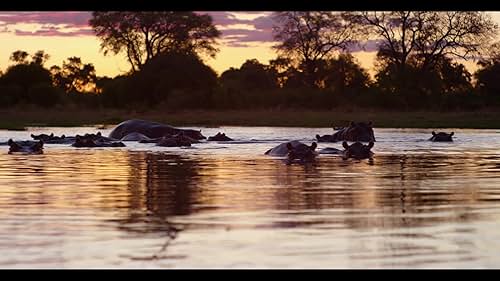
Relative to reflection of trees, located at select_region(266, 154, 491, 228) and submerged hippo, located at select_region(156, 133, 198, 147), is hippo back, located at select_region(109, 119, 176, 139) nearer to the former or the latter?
submerged hippo, located at select_region(156, 133, 198, 147)

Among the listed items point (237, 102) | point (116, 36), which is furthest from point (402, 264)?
point (116, 36)

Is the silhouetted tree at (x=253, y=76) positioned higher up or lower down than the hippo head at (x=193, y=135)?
higher up

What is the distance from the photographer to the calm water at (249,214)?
6434 mm

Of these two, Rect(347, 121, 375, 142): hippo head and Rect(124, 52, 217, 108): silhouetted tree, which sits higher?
Rect(124, 52, 217, 108): silhouetted tree

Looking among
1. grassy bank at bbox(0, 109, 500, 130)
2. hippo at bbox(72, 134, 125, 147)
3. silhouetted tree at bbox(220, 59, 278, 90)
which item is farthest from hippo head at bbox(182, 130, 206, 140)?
silhouetted tree at bbox(220, 59, 278, 90)

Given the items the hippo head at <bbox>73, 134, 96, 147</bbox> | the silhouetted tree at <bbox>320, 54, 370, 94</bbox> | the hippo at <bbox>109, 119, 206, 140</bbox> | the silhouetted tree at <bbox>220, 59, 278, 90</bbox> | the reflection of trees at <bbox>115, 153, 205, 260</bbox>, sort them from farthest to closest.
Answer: the silhouetted tree at <bbox>220, 59, 278, 90</bbox>
the silhouetted tree at <bbox>320, 54, 370, 94</bbox>
the hippo at <bbox>109, 119, 206, 140</bbox>
the hippo head at <bbox>73, 134, 96, 147</bbox>
the reflection of trees at <bbox>115, 153, 205, 260</bbox>

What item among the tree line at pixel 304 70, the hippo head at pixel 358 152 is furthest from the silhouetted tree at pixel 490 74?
the hippo head at pixel 358 152

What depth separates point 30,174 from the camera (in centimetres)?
1373

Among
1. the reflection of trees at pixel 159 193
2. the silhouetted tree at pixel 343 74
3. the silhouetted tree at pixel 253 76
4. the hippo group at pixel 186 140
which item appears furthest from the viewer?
the silhouetted tree at pixel 253 76

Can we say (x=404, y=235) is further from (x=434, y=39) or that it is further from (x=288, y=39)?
(x=288, y=39)

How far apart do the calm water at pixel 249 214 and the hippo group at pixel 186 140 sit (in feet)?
4.21

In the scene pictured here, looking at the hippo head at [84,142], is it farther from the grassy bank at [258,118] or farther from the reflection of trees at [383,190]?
the grassy bank at [258,118]

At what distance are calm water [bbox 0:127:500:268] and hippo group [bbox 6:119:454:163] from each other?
1284 millimetres

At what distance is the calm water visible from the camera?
6434 millimetres
